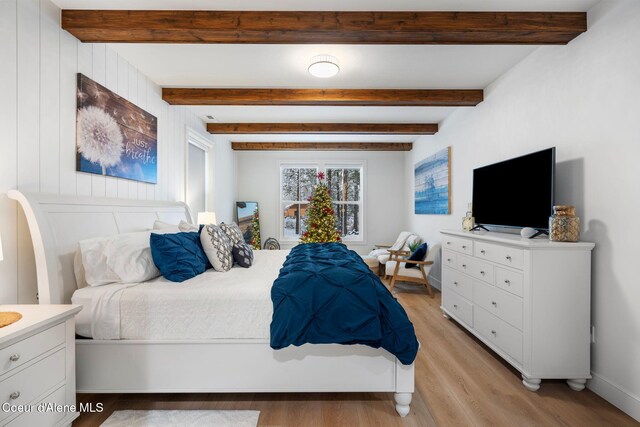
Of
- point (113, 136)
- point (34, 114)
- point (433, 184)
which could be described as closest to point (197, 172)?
point (113, 136)

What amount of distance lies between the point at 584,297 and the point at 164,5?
3589mm

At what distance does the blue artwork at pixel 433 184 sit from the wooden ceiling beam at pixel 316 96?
1.13 meters

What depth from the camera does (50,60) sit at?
2076mm

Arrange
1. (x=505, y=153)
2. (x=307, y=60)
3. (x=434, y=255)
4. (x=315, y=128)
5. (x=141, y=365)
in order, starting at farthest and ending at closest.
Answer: (x=315, y=128), (x=434, y=255), (x=505, y=153), (x=307, y=60), (x=141, y=365)

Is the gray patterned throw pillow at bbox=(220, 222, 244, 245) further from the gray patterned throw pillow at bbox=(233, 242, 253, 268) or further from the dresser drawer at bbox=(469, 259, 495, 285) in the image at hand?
the dresser drawer at bbox=(469, 259, 495, 285)

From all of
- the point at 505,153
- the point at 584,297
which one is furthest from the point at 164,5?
the point at 584,297

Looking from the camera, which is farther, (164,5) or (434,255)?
(434,255)

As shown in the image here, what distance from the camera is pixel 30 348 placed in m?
1.42

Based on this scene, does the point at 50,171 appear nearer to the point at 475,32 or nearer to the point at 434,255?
the point at 475,32

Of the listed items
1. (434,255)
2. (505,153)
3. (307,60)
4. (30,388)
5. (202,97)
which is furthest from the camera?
(434,255)

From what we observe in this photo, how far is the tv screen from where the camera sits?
7.84ft

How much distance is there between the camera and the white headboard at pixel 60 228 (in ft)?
6.01

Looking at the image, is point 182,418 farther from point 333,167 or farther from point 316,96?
point 333,167

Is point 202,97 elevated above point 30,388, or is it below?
above
